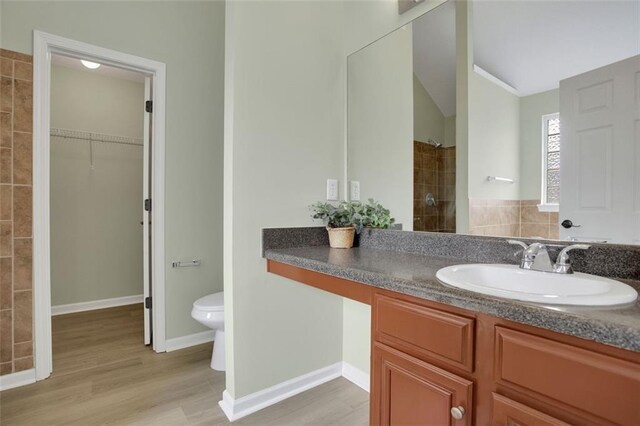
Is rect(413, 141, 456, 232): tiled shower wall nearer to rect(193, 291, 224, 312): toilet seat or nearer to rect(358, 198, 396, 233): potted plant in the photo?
rect(358, 198, 396, 233): potted plant

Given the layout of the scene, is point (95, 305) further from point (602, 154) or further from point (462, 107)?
point (602, 154)

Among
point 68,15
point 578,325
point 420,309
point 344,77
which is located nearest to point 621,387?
point 578,325

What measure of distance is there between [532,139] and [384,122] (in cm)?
78

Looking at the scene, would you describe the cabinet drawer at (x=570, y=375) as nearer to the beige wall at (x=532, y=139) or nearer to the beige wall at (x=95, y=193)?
the beige wall at (x=532, y=139)

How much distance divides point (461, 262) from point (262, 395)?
3.93 ft

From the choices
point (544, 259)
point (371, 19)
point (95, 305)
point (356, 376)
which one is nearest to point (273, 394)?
point (356, 376)

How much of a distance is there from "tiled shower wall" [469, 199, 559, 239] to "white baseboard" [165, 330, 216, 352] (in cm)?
209

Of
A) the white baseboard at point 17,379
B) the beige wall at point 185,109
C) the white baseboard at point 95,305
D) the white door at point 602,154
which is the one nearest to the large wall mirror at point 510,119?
the white door at point 602,154

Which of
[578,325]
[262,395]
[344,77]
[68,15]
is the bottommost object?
[262,395]

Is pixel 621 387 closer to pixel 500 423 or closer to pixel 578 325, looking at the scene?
pixel 578 325

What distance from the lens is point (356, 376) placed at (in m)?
1.92

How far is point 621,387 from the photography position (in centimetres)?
55

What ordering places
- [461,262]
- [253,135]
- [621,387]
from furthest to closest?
[253,135] → [461,262] → [621,387]

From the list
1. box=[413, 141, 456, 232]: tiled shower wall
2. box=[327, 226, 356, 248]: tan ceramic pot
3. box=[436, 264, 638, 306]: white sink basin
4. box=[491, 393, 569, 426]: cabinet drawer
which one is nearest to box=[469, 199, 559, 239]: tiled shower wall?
box=[413, 141, 456, 232]: tiled shower wall
